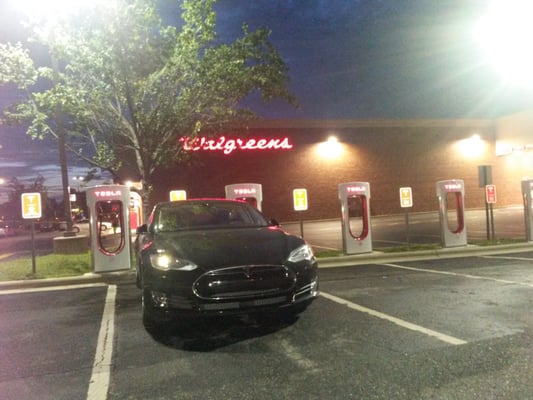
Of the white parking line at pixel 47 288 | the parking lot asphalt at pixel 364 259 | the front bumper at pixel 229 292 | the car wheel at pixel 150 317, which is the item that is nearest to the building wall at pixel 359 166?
the parking lot asphalt at pixel 364 259

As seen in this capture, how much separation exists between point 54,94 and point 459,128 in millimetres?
31695

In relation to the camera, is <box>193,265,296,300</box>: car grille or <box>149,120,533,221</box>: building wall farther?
<box>149,120,533,221</box>: building wall

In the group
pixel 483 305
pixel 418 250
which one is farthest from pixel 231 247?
pixel 418 250

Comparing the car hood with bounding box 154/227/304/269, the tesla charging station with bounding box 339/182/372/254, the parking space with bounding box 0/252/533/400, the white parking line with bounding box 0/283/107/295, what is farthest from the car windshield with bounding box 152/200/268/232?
the tesla charging station with bounding box 339/182/372/254

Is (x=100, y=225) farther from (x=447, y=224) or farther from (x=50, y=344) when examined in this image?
(x=447, y=224)

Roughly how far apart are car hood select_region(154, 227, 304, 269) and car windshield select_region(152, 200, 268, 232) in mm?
485

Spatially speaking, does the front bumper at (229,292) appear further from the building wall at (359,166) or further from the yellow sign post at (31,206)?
the building wall at (359,166)

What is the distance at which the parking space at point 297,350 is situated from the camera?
3656 mm

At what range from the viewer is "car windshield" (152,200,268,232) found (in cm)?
614

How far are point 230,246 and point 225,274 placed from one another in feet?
1.26

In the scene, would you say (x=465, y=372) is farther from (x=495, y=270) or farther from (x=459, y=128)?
(x=459, y=128)

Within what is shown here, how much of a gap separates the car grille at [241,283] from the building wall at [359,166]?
25.7 meters

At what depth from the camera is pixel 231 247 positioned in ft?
16.0

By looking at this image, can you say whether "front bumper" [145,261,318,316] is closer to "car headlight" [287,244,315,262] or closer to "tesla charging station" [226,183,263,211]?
"car headlight" [287,244,315,262]
